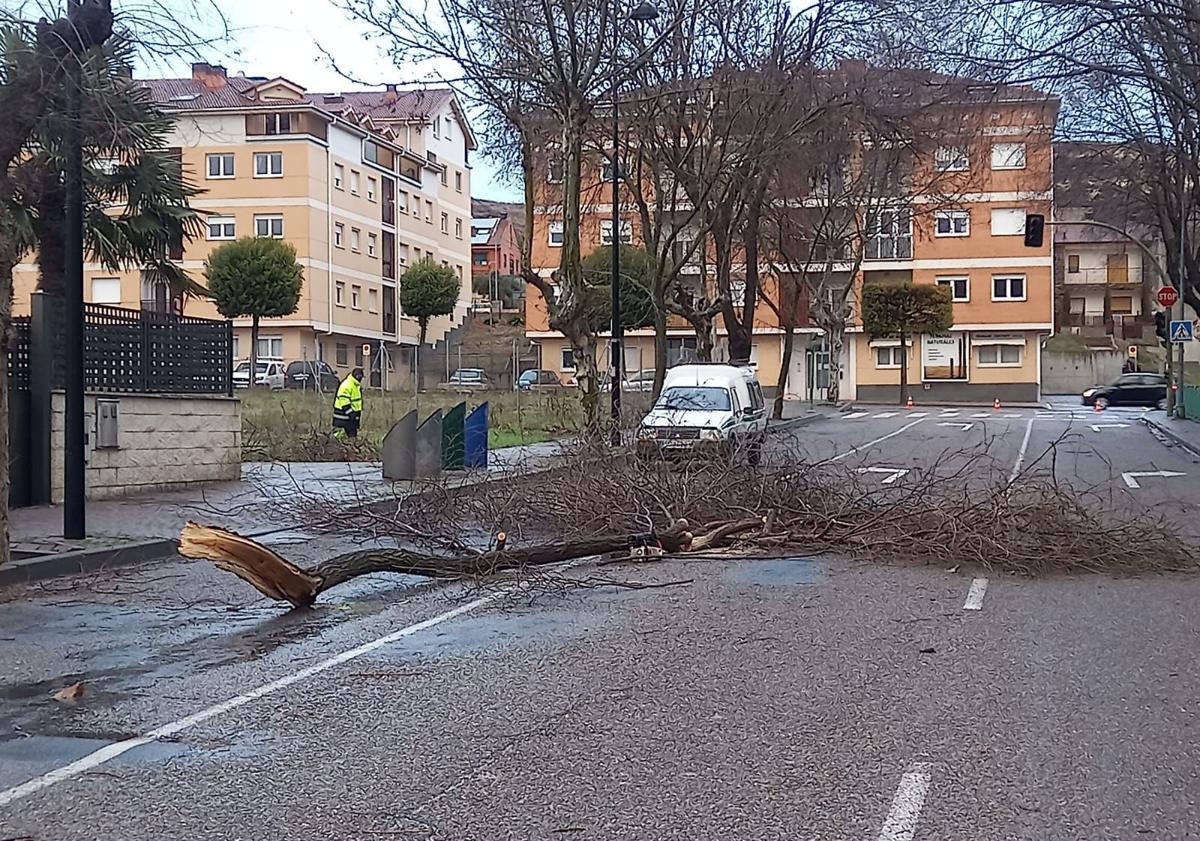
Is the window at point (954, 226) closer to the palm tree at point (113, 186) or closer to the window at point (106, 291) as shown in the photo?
the window at point (106, 291)

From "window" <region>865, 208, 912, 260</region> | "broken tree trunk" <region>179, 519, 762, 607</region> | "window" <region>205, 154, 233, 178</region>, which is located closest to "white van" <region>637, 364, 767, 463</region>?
"broken tree trunk" <region>179, 519, 762, 607</region>

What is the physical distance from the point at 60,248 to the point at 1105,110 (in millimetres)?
21108

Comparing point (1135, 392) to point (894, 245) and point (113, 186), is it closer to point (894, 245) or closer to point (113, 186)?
point (894, 245)

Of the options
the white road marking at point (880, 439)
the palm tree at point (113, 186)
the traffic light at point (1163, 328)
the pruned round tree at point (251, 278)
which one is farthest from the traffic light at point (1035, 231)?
the pruned round tree at point (251, 278)

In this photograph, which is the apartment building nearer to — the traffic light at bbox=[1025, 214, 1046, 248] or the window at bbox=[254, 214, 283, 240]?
the window at bbox=[254, 214, 283, 240]

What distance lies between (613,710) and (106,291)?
188 ft

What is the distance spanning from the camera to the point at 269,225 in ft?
206

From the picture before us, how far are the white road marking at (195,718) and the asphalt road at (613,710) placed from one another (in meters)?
0.02

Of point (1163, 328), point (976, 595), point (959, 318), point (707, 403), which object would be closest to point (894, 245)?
point (959, 318)

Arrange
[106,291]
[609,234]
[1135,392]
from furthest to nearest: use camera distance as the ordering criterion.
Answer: [106,291] → [1135,392] → [609,234]

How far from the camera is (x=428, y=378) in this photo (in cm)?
4778

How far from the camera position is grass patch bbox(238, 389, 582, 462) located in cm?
2433

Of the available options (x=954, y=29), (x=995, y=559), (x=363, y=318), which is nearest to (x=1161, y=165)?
(x=954, y=29)

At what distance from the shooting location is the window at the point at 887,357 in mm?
69938
